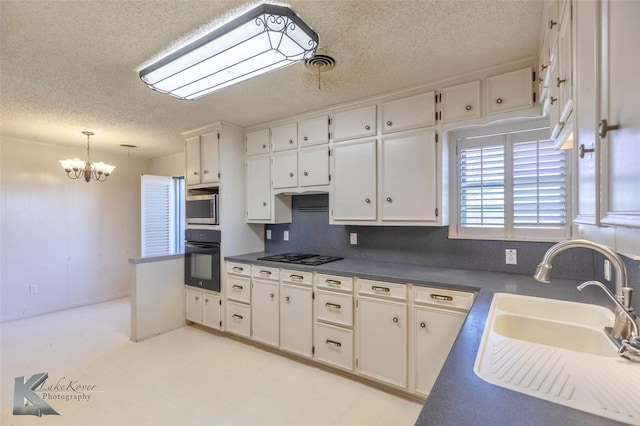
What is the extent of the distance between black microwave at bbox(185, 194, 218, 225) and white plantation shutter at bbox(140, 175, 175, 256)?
48.6 inches

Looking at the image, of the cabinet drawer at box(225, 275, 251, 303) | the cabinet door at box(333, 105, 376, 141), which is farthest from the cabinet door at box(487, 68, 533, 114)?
the cabinet drawer at box(225, 275, 251, 303)

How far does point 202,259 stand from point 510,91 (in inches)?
135

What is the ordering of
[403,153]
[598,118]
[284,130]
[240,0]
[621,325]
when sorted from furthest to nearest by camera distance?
[284,130] → [403,153] → [240,0] → [621,325] → [598,118]

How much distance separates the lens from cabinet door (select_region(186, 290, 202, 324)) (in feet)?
11.8

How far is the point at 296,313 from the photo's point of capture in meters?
2.81

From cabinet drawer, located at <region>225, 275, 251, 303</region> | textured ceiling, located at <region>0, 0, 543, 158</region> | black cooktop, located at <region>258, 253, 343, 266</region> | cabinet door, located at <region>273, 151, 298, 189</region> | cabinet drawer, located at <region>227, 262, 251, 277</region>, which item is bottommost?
cabinet drawer, located at <region>225, 275, 251, 303</region>

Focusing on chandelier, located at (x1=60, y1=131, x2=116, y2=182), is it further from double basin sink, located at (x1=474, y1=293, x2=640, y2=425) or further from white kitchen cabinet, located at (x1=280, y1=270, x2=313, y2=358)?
double basin sink, located at (x1=474, y1=293, x2=640, y2=425)

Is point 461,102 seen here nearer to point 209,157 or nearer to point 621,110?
point 621,110

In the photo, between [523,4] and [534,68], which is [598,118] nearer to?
[523,4]

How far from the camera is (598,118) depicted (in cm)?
77

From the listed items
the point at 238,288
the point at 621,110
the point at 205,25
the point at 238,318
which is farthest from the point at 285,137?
the point at 621,110

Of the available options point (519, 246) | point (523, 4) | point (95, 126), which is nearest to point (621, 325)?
point (519, 246)

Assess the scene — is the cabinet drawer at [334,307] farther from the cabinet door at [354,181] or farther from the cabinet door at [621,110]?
the cabinet door at [621,110]

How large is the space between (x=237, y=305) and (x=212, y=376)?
792 mm
